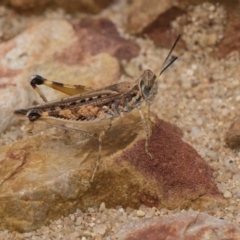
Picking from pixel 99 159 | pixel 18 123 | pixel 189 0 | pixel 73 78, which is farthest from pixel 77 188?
pixel 189 0

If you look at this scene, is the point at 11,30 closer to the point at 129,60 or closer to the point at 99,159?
the point at 129,60

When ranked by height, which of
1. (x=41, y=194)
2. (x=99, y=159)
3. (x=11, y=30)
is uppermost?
(x=11, y=30)

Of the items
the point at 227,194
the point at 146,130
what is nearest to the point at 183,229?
the point at 227,194

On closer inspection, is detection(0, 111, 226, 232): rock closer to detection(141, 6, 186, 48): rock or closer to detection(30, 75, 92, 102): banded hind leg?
detection(30, 75, 92, 102): banded hind leg

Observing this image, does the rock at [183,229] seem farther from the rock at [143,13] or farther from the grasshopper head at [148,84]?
the rock at [143,13]

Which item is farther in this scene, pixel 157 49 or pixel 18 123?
pixel 157 49

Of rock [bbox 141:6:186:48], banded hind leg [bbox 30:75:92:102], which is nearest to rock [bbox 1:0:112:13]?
rock [bbox 141:6:186:48]
